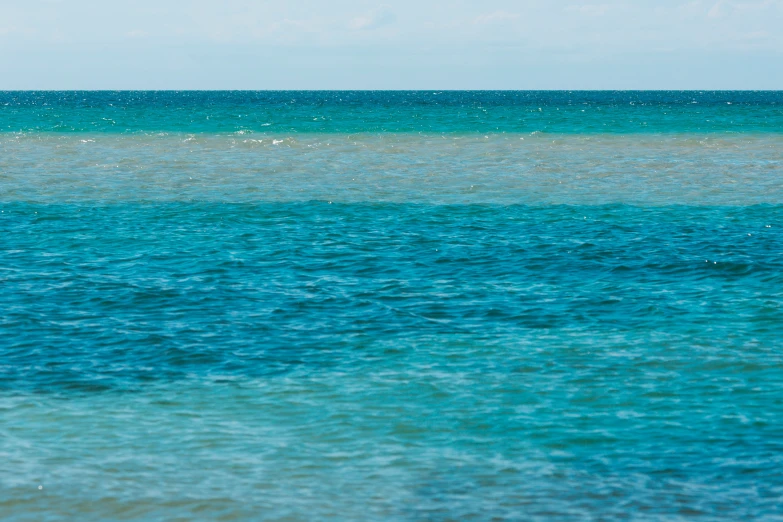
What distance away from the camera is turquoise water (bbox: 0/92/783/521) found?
441 inches

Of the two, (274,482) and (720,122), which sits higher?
(720,122)

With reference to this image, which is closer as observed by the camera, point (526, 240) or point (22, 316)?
point (22, 316)

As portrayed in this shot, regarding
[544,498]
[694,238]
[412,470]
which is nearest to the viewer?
[544,498]

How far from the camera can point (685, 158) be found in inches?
2042

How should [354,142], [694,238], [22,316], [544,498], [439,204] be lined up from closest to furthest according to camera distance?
[544,498]
[22,316]
[694,238]
[439,204]
[354,142]

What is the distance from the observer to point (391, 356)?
53.3 feet

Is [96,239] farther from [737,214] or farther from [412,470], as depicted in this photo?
[737,214]

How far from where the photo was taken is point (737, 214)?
30703 millimetres

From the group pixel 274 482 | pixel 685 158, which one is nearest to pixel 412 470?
pixel 274 482

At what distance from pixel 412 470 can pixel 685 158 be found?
144ft

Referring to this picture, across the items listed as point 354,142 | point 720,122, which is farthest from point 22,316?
point 720,122

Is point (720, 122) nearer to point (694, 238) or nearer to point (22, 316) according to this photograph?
point (694, 238)

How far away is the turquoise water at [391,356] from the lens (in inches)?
441

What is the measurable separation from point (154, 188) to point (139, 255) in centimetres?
1473
